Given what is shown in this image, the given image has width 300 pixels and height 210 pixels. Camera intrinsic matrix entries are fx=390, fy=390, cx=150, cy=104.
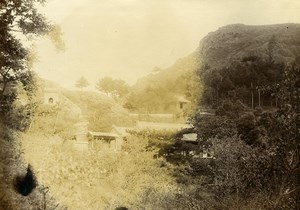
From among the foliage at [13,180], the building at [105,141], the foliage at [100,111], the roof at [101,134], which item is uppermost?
the foliage at [100,111]

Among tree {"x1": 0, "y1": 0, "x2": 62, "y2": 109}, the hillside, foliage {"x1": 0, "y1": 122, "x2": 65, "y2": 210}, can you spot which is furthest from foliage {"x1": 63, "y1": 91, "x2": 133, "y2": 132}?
the hillside

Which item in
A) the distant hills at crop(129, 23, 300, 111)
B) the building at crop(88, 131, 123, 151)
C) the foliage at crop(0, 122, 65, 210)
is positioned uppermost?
the distant hills at crop(129, 23, 300, 111)

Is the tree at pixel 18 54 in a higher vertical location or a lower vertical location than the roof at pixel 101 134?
higher

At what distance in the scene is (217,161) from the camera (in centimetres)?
858

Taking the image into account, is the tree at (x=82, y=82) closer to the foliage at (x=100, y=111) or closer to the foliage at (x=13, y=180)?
the foliage at (x=100, y=111)

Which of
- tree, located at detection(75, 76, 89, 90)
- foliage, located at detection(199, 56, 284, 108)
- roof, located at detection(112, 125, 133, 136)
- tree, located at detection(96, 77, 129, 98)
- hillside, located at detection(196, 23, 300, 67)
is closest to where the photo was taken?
hillside, located at detection(196, 23, 300, 67)

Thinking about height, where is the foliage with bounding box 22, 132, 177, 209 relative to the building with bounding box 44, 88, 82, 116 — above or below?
below

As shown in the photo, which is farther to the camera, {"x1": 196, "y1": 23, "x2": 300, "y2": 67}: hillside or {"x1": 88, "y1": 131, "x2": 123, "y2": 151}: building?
{"x1": 88, "y1": 131, "x2": 123, "y2": 151}: building

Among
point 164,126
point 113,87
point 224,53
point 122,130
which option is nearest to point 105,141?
point 122,130

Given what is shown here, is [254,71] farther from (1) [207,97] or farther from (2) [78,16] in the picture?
(2) [78,16]

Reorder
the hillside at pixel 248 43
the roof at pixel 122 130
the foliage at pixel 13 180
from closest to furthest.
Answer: the foliage at pixel 13 180
the hillside at pixel 248 43
the roof at pixel 122 130

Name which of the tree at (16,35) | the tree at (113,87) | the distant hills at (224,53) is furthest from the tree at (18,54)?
the distant hills at (224,53)

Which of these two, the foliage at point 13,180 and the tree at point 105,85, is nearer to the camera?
the foliage at point 13,180

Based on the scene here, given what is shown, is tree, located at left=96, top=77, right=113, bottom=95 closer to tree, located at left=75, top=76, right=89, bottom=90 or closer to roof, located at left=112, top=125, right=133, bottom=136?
→ tree, located at left=75, top=76, right=89, bottom=90
